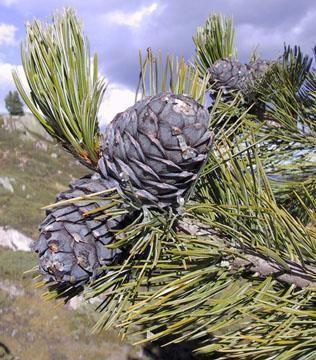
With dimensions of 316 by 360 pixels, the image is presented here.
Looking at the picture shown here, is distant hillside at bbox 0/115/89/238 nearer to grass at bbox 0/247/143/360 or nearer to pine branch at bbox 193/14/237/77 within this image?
grass at bbox 0/247/143/360

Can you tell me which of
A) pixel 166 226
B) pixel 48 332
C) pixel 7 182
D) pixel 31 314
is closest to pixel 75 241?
pixel 166 226

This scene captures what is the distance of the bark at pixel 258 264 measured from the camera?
3.26 feet

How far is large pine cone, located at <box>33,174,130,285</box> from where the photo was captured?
946 millimetres

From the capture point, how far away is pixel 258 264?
103 centimetres

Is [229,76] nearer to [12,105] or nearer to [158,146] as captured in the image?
[158,146]

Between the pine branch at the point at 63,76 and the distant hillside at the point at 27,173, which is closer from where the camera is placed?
the pine branch at the point at 63,76

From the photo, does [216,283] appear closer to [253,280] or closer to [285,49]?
[253,280]

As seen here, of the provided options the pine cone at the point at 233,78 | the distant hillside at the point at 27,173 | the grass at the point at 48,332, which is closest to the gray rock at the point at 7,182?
the distant hillside at the point at 27,173

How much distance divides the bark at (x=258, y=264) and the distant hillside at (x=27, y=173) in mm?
18793

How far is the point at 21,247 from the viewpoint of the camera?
63.2ft

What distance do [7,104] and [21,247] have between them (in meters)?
27.9

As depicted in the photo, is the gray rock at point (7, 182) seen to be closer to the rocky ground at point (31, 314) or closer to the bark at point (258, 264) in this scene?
the rocky ground at point (31, 314)

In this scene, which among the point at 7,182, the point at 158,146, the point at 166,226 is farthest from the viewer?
the point at 7,182

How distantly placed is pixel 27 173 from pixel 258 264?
3161 cm
